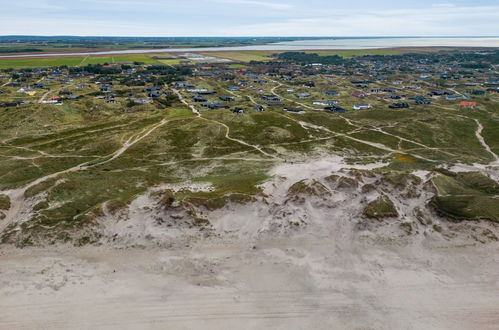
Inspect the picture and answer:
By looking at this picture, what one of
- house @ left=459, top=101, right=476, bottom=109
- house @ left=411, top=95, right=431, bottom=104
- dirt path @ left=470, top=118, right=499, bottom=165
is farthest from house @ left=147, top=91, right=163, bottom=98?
house @ left=459, top=101, right=476, bottom=109

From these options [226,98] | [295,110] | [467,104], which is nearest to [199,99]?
[226,98]

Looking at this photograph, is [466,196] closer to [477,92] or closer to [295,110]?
[295,110]

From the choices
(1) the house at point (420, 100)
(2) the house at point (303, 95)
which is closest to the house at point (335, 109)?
(2) the house at point (303, 95)

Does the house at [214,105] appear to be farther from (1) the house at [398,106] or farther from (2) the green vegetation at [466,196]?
(2) the green vegetation at [466,196]

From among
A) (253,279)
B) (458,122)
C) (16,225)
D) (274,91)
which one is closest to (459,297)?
(253,279)

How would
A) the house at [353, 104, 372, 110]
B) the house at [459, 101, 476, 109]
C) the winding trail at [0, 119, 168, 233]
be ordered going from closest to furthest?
the winding trail at [0, 119, 168, 233], the house at [353, 104, 372, 110], the house at [459, 101, 476, 109]

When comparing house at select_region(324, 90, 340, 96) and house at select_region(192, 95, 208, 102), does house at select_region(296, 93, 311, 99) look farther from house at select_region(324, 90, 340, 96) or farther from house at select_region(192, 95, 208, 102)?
house at select_region(192, 95, 208, 102)

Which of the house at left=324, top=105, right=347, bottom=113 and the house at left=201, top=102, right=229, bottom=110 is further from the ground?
the house at left=201, top=102, right=229, bottom=110

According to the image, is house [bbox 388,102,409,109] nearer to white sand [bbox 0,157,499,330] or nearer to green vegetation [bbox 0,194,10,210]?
white sand [bbox 0,157,499,330]

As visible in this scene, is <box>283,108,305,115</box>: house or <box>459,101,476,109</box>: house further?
<box>459,101,476,109</box>: house

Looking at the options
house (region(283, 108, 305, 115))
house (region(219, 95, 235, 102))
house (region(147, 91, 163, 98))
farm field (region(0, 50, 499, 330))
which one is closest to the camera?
farm field (region(0, 50, 499, 330))

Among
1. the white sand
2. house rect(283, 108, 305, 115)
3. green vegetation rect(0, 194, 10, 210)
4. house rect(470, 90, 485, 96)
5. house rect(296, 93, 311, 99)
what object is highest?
house rect(470, 90, 485, 96)
